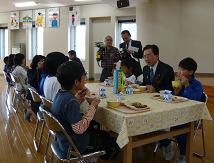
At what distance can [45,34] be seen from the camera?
10125mm

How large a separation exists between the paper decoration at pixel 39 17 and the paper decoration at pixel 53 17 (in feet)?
1.03

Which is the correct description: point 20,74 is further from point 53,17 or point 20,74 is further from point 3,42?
point 3,42

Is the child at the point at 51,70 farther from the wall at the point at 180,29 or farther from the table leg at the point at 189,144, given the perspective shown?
the wall at the point at 180,29

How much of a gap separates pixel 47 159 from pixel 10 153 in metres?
0.53

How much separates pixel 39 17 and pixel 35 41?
1.06 metres

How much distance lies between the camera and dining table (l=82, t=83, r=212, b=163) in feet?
5.95

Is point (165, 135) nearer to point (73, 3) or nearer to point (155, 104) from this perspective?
point (155, 104)

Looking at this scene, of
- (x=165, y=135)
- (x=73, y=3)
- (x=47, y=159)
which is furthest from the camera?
(x=73, y=3)

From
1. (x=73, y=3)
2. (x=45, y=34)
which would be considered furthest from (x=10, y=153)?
(x=45, y=34)

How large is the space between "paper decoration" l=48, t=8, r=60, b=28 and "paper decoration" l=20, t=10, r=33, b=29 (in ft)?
3.09

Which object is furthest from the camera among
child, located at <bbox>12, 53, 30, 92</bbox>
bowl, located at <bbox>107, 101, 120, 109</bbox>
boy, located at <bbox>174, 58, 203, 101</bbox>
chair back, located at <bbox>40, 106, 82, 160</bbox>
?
child, located at <bbox>12, 53, 30, 92</bbox>

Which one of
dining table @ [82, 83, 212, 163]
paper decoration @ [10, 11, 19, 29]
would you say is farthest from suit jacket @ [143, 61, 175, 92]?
paper decoration @ [10, 11, 19, 29]

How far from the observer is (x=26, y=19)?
34.2 ft

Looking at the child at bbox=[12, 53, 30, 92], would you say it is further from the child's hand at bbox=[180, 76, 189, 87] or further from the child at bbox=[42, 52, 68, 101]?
the child's hand at bbox=[180, 76, 189, 87]
